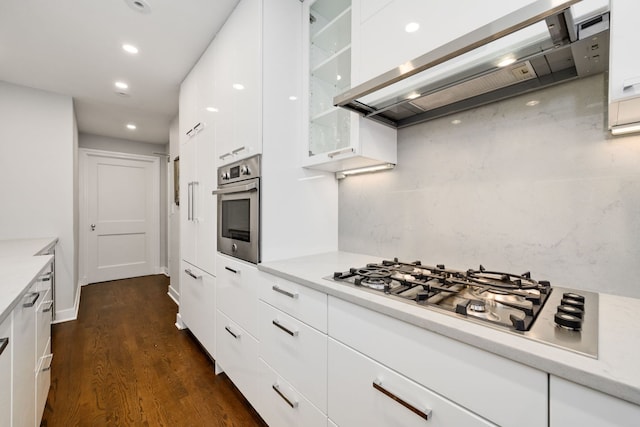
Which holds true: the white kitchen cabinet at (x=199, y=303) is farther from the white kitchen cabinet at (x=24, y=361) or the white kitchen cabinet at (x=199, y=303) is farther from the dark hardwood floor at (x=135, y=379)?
the white kitchen cabinet at (x=24, y=361)

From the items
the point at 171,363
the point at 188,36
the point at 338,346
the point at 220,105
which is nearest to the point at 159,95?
the point at 188,36

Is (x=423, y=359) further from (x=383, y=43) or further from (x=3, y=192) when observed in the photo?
(x=3, y=192)

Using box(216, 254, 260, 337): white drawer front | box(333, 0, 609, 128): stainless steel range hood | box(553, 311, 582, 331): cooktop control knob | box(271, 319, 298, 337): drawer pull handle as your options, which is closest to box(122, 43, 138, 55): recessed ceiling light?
box(216, 254, 260, 337): white drawer front

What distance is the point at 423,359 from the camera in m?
0.75

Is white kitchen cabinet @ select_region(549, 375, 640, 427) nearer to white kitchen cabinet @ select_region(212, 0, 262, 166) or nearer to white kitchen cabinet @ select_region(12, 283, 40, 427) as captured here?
white kitchen cabinet @ select_region(212, 0, 262, 166)

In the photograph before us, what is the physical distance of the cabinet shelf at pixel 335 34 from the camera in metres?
1.47

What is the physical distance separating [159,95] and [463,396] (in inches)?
146

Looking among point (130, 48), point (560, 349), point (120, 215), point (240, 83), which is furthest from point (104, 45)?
point (120, 215)

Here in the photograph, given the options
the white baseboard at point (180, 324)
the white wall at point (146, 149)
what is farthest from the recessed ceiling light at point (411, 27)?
the white wall at point (146, 149)

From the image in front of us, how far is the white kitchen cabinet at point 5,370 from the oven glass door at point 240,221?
92 centimetres

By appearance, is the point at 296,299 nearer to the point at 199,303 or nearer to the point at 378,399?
the point at 378,399

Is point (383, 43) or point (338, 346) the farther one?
point (383, 43)

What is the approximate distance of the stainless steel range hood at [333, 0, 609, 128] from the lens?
2.39 feet

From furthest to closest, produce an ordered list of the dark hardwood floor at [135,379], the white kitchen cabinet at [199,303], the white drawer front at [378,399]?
the white kitchen cabinet at [199,303]
the dark hardwood floor at [135,379]
the white drawer front at [378,399]
